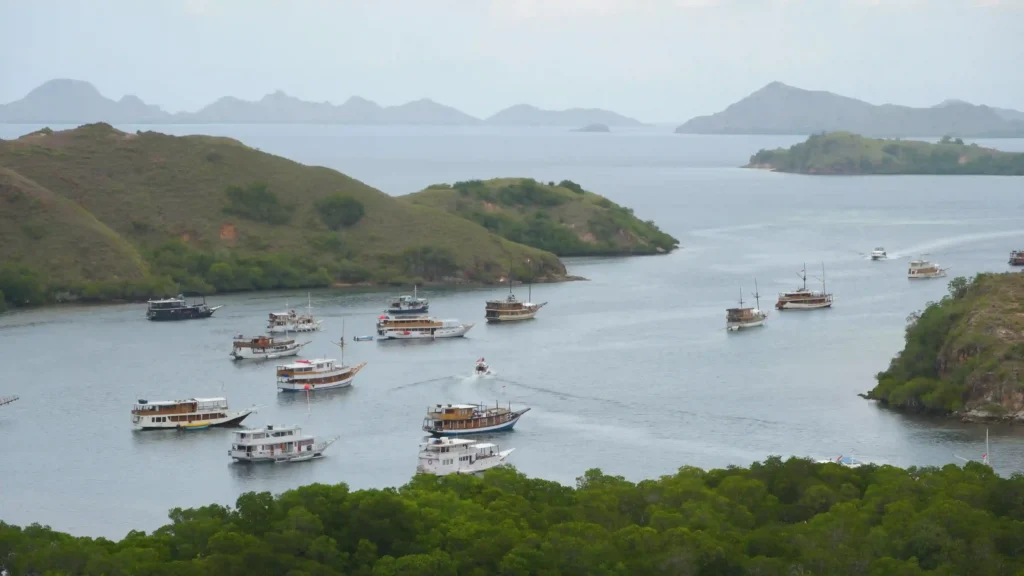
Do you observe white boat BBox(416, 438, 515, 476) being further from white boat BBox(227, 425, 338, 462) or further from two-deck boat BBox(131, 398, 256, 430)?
two-deck boat BBox(131, 398, 256, 430)

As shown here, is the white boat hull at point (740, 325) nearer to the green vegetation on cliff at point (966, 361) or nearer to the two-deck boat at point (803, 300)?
the two-deck boat at point (803, 300)

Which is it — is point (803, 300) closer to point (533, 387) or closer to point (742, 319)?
point (742, 319)

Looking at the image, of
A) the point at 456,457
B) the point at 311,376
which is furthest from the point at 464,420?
the point at 311,376

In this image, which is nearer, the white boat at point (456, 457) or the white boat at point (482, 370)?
the white boat at point (456, 457)

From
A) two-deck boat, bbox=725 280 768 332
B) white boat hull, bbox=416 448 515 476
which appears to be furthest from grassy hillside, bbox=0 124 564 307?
white boat hull, bbox=416 448 515 476

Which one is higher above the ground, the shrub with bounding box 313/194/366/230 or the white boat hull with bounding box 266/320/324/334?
the shrub with bounding box 313/194/366/230

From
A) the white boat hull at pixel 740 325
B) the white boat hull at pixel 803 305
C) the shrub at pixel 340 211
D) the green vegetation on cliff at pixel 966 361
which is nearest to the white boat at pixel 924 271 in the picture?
the white boat hull at pixel 803 305

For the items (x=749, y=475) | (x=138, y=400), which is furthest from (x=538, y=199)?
(x=749, y=475)
